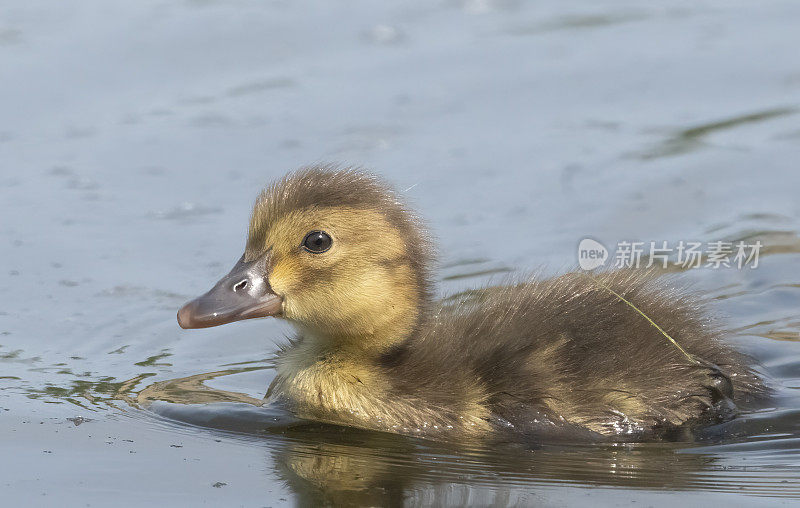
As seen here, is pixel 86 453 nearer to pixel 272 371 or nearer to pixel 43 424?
pixel 43 424

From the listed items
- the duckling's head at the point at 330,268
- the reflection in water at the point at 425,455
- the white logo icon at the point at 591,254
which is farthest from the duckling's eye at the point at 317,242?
the white logo icon at the point at 591,254

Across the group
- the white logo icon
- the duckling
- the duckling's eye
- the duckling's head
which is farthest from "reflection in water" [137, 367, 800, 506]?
the white logo icon

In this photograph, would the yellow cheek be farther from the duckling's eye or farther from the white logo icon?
the white logo icon

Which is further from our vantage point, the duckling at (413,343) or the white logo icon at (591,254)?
→ the white logo icon at (591,254)

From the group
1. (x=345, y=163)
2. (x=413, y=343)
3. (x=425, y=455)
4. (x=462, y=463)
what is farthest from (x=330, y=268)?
(x=345, y=163)

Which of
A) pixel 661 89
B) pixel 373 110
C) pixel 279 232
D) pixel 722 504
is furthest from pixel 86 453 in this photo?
pixel 661 89

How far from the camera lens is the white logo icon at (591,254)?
730 cm

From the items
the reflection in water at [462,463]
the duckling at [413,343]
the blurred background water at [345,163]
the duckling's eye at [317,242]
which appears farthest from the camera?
the duckling's eye at [317,242]

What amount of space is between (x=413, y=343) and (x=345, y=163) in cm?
337

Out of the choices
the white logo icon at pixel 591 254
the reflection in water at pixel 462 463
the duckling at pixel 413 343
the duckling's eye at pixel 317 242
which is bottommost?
the reflection in water at pixel 462 463

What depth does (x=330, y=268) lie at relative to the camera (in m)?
6.22

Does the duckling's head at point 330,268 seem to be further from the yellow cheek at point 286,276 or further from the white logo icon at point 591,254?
the white logo icon at point 591,254

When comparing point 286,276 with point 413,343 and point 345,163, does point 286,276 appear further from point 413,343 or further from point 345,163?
point 345,163

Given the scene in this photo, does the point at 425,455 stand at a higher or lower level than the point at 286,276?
lower
